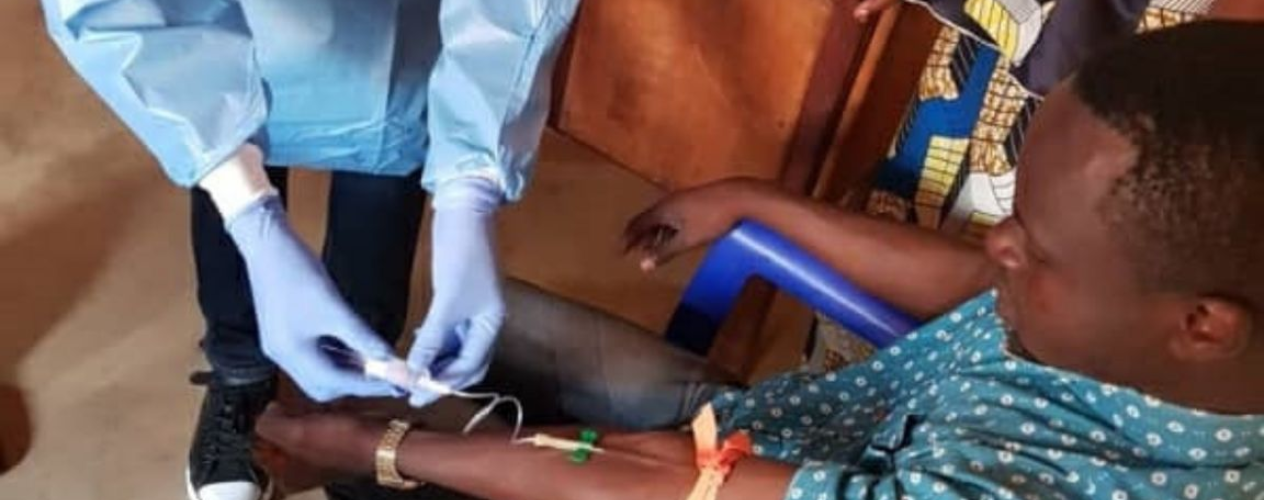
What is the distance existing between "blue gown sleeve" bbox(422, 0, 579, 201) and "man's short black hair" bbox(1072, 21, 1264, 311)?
0.44 meters

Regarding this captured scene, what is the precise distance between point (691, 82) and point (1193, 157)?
888mm

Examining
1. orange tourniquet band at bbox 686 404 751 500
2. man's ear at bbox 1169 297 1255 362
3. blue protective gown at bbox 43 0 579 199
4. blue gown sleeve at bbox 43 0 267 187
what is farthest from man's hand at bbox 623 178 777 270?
man's ear at bbox 1169 297 1255 362

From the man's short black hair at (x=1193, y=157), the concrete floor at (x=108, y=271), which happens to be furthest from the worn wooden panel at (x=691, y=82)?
the man's short black hair at (x=1193, y=157)

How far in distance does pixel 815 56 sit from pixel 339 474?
23.1 inches

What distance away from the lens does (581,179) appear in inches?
88.4

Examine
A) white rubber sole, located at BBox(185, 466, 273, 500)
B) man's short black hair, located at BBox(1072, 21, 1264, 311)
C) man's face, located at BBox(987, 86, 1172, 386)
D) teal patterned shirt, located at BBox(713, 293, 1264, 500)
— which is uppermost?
man's short black hair, located at BBox(1072, 21, 1264, 311)

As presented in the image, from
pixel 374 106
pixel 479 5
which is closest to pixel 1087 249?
pixel 479 5

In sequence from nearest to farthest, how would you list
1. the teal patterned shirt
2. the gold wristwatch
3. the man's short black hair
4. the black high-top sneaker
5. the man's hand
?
the man's short black hair, the teal patterned shirt, the gold wristwatch, the man's hand, the black high-top sneaker

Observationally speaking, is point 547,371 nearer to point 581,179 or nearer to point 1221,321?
point 1221,321

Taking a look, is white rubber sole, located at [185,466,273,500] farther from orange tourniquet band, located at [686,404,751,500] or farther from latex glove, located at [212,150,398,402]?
orange tourniquet band, located at [686,404,751,500]

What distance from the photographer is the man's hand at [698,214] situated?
151 centimetres

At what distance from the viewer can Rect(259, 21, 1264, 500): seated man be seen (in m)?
1.02

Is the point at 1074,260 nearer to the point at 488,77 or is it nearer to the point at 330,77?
the point at 488,77

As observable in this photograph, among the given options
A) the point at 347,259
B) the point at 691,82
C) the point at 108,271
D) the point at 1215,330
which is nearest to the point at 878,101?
the point at 691,82
